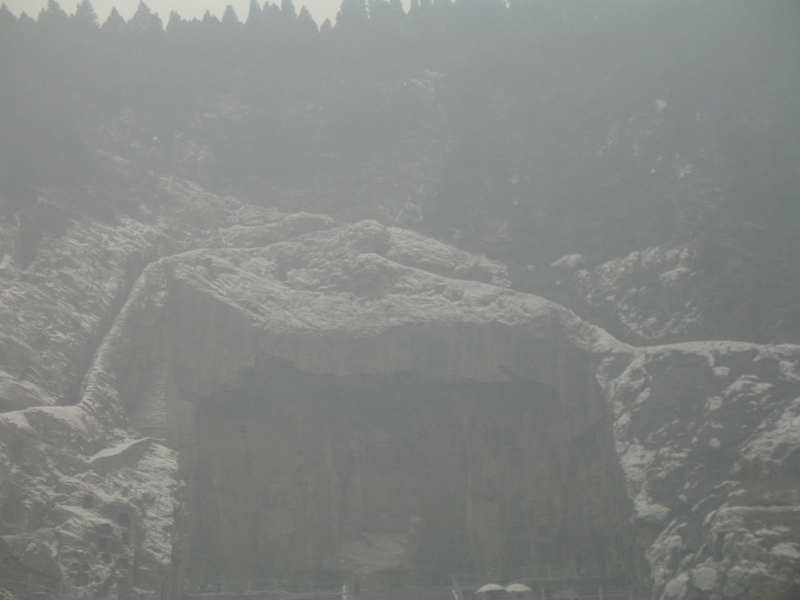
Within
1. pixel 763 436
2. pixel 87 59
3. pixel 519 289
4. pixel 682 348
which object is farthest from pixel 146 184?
pixel 763 436

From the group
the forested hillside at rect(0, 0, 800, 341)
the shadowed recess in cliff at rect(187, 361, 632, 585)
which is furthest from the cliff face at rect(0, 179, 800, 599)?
the forested hillside at rect(0, 0, 800, 341)

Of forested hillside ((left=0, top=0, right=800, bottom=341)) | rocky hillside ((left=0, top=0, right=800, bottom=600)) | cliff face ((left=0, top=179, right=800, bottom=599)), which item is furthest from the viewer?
forested hillside ((left=0, top=0, right=800, bottom=341))

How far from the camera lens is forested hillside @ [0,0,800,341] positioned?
117ft

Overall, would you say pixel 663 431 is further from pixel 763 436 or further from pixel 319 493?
pixel 319 493

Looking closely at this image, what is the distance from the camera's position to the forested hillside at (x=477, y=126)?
117 feet

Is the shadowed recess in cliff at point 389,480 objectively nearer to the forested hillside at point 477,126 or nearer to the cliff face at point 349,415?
the cliff face at point 349,415

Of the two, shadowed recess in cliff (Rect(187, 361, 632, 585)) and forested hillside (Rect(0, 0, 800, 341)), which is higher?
forested hillside (Rect(0, 0, 800, 341))

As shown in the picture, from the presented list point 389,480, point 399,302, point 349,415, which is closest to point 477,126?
point 399,302

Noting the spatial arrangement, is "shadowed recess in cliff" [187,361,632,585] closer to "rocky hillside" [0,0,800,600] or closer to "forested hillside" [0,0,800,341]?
"rocky hillside" [0,0,800,600]

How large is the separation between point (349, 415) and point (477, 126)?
1360 cm

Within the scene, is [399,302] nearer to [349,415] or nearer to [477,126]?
[349,415]

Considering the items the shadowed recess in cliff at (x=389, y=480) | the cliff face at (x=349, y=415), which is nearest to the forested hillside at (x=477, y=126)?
the cliff face at (x=349, y=415)

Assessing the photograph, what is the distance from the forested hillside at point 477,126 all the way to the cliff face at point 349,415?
221cm

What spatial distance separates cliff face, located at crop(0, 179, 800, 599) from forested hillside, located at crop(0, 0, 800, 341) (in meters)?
2.21
